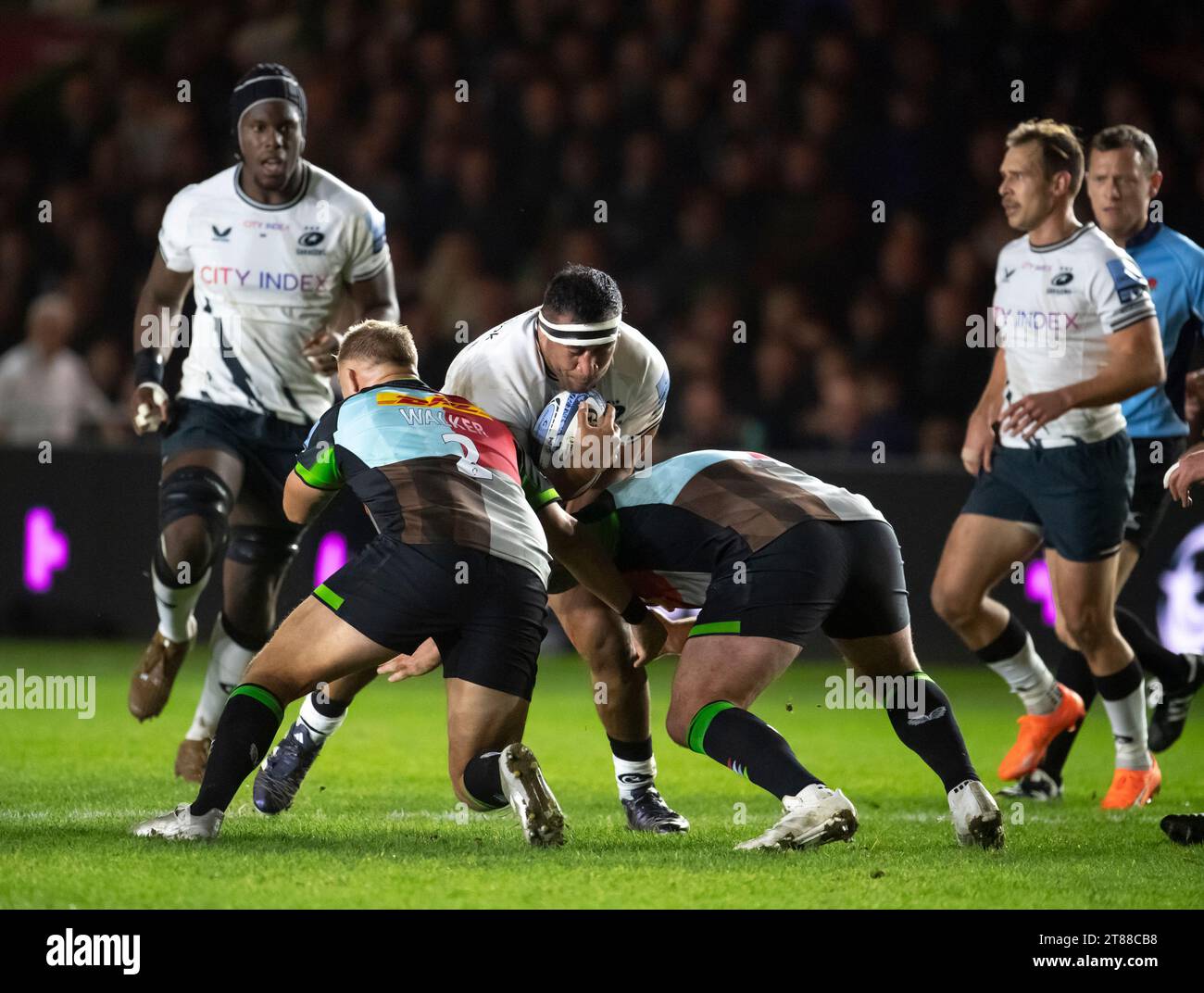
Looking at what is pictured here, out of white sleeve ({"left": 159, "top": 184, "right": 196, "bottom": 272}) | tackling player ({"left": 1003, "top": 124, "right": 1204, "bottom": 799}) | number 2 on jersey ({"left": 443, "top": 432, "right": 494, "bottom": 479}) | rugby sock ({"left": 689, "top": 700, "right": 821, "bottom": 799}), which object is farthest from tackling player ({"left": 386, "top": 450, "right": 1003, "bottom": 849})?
white sleeve ({"left": 159, "top": 184, "right": 196, "bottom": 272})

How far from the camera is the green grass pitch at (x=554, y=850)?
4363 mm

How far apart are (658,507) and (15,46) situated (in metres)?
11.1

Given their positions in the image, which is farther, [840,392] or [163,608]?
[840,392]

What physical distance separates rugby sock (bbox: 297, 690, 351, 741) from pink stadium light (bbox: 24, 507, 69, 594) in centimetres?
536

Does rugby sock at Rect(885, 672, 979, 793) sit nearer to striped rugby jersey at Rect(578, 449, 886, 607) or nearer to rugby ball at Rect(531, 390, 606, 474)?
striped rugby jersey at Rect(578, 449, 886, 607)

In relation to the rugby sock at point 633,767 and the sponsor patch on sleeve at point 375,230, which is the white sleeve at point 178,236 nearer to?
the sponsor patch on sleeve at point 375,230

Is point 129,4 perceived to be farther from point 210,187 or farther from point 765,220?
point 210,187

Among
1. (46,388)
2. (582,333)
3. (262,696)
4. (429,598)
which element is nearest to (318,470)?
(429,598)

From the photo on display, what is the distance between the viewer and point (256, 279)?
6.87 metres

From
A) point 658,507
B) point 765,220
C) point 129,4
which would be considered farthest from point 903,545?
point 129,4

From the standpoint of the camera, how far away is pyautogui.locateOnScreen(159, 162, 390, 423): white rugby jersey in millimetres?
6859

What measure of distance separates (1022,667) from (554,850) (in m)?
2.58

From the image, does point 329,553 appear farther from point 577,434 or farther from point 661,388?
point 577,434

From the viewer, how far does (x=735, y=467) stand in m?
5.38
